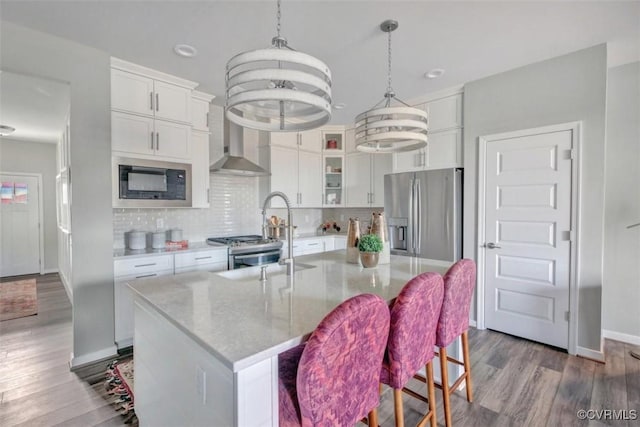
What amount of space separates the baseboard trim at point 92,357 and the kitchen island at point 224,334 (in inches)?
51.4

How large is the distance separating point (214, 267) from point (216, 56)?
Result: 2.16 meters

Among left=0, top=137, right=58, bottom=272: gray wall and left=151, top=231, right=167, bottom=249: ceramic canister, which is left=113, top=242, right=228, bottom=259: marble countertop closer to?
left=151, top=231, right=167, bottom=249: ceramic canister

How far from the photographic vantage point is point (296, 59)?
4.08 feet

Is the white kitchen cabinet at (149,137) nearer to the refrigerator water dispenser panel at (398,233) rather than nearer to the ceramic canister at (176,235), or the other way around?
the ceramic canister at (176,235)

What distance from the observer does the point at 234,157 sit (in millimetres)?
3969

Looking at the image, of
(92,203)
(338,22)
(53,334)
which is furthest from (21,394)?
(338,22)

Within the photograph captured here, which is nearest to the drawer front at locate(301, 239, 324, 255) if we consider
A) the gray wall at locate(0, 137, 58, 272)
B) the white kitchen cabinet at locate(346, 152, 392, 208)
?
the white kitchen cabinet at locate(346, 152, 392, 208)

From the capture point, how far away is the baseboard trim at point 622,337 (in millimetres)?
2963

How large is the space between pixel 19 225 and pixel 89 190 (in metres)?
5.05

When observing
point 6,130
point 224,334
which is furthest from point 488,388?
point 6,130

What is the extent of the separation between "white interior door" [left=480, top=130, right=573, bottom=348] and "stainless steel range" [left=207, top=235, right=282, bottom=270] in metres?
2.49

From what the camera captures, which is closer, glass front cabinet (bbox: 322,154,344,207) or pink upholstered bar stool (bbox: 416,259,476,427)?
pink upholstered bar stool (bbox: 416,259,476,427)

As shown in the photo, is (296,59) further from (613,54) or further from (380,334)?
(613,54)

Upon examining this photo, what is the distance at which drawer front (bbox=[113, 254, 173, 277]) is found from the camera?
2824 millimetres
